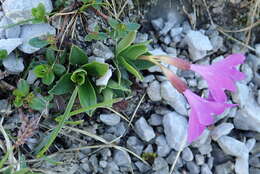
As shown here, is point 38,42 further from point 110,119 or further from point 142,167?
point 142,167

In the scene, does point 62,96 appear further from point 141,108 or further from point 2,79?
point 141,108

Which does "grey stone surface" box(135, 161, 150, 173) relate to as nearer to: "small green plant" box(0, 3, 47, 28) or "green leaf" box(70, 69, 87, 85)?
"green leaf" box(70, 69, 87, 85)

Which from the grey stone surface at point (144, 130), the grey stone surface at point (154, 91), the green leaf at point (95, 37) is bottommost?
the grey stone surface at point (144, 130)

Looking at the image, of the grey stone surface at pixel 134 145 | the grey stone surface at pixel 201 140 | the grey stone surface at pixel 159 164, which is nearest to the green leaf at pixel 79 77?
the grey stone surface at pixel 134 145

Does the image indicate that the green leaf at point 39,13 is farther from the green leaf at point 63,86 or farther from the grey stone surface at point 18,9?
the green leaf at point 63,86

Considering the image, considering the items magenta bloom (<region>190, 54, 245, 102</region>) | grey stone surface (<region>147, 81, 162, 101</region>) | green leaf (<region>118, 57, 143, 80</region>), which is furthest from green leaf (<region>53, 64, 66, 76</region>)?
magenta bloom (<region>190, 54, 245, 102</region>)

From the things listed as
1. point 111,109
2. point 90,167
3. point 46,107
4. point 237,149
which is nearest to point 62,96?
point 46,107

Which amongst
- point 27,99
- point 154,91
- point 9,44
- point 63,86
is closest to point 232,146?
point 154,91
